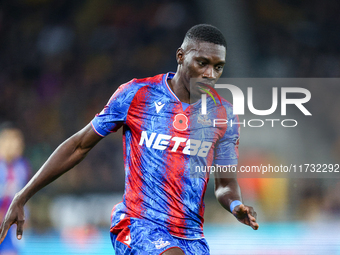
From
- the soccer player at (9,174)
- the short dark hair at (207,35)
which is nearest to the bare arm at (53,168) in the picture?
the short dark hair at (207,35)

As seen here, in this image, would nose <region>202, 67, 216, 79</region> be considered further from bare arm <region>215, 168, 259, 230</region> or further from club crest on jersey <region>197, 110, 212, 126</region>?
bare arm <region>215, 168, 259, 230</region>

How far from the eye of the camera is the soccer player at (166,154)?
8.70 ft

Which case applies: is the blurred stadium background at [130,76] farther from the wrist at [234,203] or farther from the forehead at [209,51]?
the forehead at [209,51]

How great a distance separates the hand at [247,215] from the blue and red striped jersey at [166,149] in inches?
16.2

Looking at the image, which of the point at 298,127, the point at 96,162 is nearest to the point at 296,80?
the point at 298,127

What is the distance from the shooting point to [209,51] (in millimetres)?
2908

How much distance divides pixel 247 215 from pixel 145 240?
64 cm

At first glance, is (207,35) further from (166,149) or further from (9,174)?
(9,174)

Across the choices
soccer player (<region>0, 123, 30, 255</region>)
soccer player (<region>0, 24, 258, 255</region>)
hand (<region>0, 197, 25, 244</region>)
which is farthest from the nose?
soccer player (<region>0, 123, 30, 255</region>)

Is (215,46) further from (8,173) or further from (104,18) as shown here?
(104,18)

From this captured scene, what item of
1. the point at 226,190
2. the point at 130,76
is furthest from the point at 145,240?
the point at 130,76

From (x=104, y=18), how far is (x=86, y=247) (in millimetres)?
6583

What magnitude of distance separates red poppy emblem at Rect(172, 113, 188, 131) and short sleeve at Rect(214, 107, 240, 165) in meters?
0.32

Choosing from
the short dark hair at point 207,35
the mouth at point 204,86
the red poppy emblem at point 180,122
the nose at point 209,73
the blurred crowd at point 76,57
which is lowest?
the red poppy emblem at point 180,122
